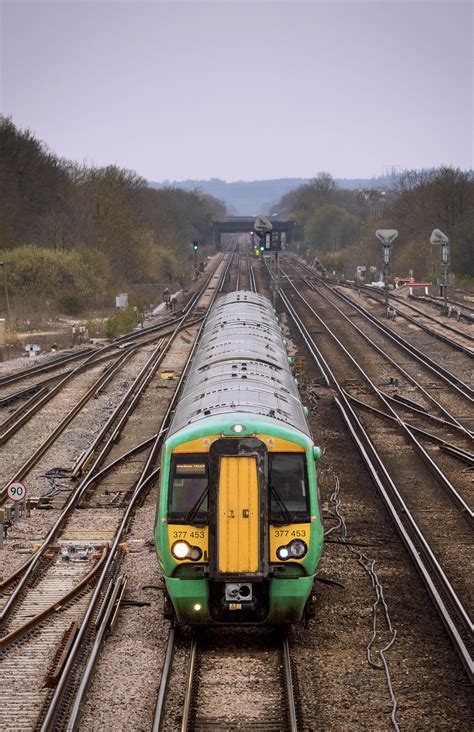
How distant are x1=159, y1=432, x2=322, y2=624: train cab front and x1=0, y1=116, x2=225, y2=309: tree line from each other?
42.0 meters

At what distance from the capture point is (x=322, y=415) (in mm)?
24047

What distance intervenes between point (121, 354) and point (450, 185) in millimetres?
38479

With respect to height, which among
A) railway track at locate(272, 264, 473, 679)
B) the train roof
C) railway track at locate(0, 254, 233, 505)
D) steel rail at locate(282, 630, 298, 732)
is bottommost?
railway track at locate(272, 264, 473, 679)

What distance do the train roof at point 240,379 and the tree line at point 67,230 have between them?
1339 inches

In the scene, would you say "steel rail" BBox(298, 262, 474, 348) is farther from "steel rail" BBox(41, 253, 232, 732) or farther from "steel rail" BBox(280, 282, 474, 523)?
"steel rail" BBox(41, 253, 232, 732)

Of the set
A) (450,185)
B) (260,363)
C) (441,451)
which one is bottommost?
(441,451)

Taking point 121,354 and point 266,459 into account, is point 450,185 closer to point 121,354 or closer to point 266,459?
point 121,354

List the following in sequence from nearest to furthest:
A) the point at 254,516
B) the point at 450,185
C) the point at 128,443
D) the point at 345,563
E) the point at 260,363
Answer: the point at 254,516 → the point at 345,563 → the point at 260,363 → the point at 128,443 → the point at 450,185

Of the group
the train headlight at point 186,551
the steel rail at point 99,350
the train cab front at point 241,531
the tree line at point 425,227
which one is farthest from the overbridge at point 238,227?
the train headlight at point 186,551

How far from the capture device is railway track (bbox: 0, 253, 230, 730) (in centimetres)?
919

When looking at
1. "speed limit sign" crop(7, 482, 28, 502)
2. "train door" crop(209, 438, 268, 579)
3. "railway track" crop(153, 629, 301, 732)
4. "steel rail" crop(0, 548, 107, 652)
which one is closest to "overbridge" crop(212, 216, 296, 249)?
"speed limit sign" crop(7, 482, 28, 502)

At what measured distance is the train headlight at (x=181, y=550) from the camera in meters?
10.1

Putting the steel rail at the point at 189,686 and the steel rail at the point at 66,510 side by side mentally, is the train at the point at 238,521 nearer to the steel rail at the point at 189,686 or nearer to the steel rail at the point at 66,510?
the steel rail at the point at 189,686

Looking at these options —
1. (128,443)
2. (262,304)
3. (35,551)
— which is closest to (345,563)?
(35,551)
